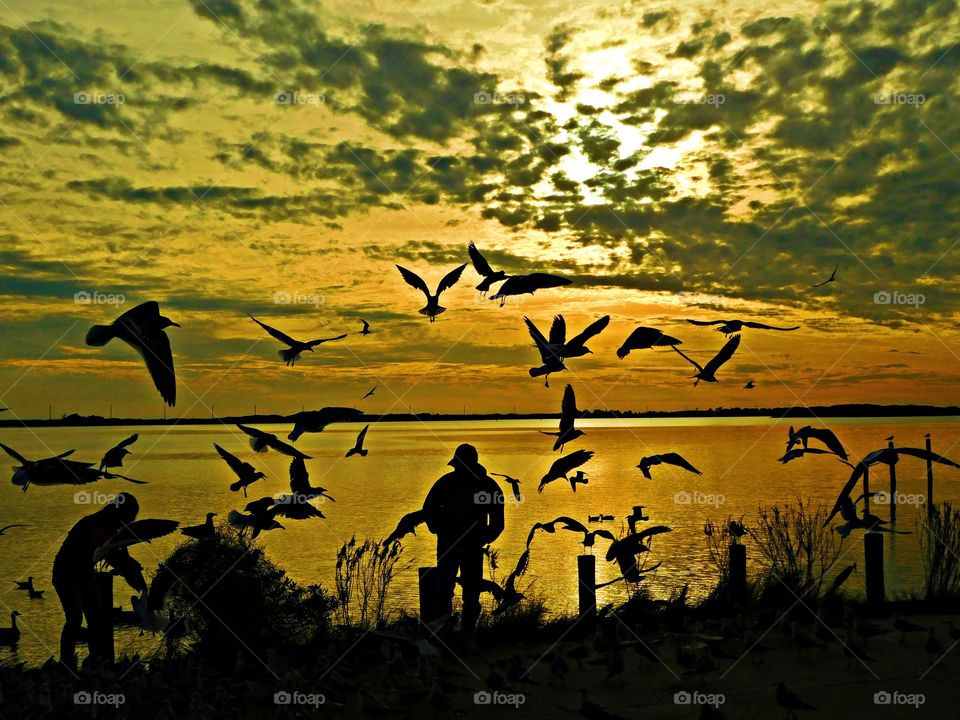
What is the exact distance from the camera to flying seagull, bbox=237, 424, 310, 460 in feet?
24.9

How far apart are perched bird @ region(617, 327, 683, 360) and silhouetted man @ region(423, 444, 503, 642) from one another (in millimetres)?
3757

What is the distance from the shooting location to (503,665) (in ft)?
27.1

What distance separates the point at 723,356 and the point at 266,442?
13.5 ft

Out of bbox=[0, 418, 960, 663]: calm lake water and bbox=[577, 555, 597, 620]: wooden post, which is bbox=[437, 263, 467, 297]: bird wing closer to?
bbox=[577, 555, 597, 620]: wooden post

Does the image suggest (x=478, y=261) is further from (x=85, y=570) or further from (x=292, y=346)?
(x=85, y=570)

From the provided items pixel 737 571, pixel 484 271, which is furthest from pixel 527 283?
pixel 737 571

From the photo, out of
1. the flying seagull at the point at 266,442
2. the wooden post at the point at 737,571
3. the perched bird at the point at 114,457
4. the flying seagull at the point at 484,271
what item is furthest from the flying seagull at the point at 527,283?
the wooden post at the point at 737,571

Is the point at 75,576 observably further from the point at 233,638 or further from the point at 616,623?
the point at 616,623

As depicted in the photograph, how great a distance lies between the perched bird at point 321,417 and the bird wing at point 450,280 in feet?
4.10

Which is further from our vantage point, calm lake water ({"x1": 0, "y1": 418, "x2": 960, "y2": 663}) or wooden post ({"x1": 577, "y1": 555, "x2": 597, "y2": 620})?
calm lake water ({"x1": 0, "y1": 418, "x2": 960, "y2": 663})

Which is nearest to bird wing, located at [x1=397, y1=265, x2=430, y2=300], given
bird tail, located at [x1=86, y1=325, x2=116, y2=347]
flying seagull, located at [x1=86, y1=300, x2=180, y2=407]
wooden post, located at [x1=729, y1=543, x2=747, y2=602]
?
flying seagull, located at [x1=86, y1=300, x2=180, y2=407]

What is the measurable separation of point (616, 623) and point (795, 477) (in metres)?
61.0

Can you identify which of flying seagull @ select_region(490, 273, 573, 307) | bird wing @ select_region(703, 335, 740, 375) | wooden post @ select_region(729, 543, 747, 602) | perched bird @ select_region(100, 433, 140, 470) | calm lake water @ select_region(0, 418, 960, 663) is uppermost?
flying seagull @ select_region(490, 273, 573, 307)

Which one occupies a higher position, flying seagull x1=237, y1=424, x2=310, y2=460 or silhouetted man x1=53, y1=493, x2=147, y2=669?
flying seagull x1=237, y1=424, x2=310, y2=460
